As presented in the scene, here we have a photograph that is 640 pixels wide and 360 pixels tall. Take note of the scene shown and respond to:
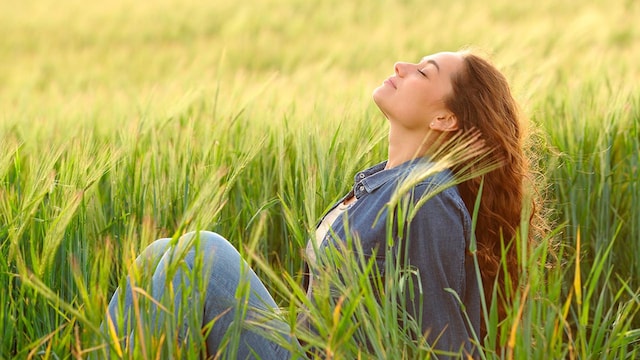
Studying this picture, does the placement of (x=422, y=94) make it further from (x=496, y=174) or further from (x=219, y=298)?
(x=219, y=298)

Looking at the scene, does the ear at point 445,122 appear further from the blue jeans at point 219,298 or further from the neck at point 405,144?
the blue jeans at point 219,298

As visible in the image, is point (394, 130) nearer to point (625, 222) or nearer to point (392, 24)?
point (625, 222)

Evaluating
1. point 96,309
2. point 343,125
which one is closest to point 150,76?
point 343,125

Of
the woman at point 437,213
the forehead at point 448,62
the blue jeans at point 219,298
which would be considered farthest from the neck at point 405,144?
→ the blue jeans at point 219,298

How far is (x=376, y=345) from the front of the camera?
42.8 inches

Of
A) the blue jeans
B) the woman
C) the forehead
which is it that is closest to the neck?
the woman

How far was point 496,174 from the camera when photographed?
5.13 feet

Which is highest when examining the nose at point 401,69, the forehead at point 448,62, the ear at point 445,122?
the forehead at point 448,62

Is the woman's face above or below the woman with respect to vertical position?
above

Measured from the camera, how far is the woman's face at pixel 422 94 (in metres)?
1.64

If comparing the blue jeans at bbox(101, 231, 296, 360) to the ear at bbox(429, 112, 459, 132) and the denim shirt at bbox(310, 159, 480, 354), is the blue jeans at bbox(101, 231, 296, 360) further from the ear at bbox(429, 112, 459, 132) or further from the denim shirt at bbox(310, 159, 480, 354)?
the ear at bbox(429, 112, 459, 132)

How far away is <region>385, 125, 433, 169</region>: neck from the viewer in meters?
1.65

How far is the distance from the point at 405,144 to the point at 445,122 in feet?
0.28

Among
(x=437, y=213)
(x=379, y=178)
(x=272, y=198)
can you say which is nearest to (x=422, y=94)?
(x=379, y=178)
